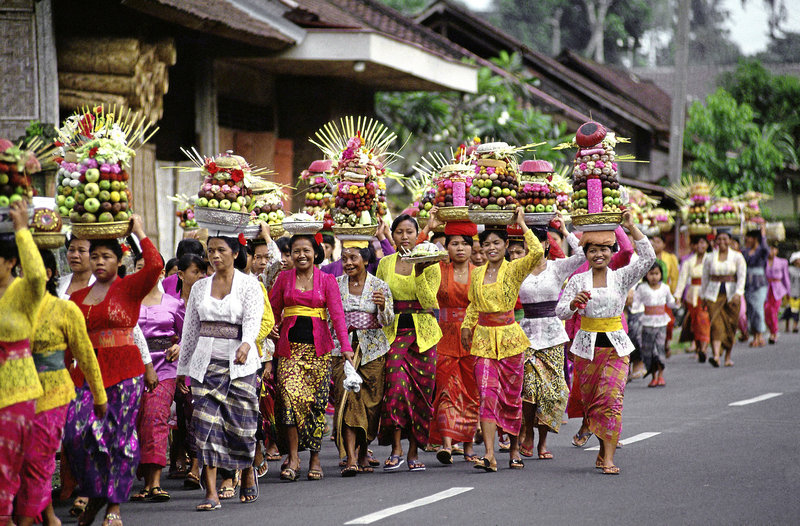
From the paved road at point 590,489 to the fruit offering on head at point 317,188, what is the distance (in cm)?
239

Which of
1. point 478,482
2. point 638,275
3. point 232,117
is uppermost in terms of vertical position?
point 232,117

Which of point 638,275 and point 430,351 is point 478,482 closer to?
point 430,351

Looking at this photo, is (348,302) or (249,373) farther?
(348,302)

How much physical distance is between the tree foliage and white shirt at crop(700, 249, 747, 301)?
17.9ft

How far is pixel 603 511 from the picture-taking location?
25.6 feet

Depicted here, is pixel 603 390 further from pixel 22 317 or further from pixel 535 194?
pixel 22 317

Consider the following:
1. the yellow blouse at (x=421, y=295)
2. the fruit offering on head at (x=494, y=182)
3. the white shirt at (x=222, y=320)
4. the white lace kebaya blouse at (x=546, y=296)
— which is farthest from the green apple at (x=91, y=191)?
the white lace kebaya blouse at (x=546, y=296)

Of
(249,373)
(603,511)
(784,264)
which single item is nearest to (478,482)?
(603,511)

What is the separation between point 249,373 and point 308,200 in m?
3.83

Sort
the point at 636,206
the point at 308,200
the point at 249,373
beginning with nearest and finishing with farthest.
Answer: the point at 249,373
the point at 308,200
the point at 636,206

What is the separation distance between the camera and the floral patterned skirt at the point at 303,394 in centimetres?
926

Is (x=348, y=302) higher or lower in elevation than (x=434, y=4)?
lower

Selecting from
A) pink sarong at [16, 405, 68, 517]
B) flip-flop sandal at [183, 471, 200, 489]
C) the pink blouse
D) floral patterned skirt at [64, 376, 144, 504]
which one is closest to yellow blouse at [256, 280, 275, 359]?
the pink blouse

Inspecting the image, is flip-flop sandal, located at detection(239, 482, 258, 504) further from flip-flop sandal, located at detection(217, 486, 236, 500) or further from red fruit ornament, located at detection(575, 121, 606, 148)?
red fruit ornament, located at detection(575, 121, 606, 148)
